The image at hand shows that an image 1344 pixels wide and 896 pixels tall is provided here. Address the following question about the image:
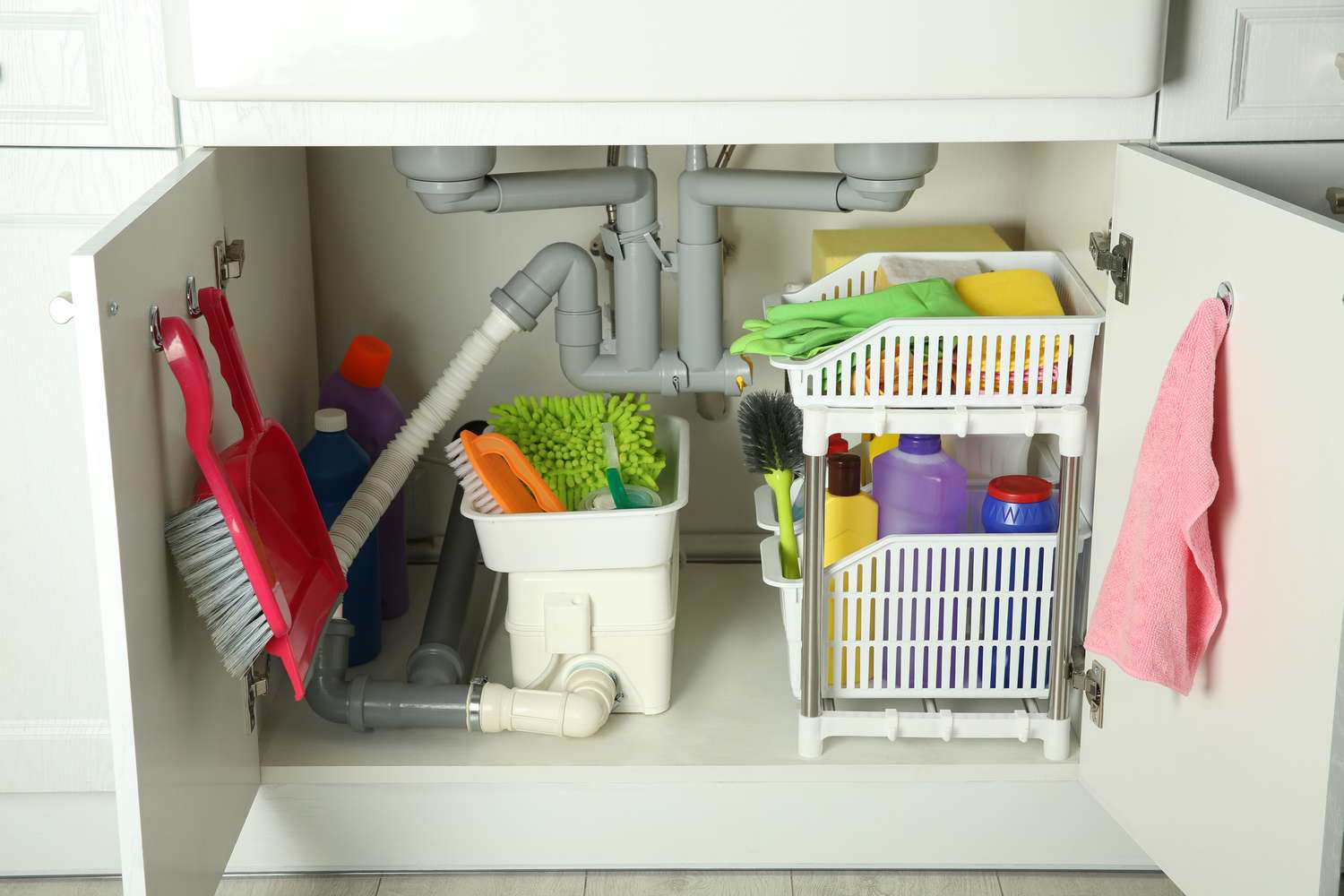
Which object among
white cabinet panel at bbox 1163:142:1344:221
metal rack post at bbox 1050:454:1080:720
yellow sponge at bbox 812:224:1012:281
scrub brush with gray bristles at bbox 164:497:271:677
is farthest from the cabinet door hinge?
scrub brush with gray bristles at bbox 164:497:271:677

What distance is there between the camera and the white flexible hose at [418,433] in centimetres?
125

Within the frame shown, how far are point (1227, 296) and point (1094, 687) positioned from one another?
0.41 m

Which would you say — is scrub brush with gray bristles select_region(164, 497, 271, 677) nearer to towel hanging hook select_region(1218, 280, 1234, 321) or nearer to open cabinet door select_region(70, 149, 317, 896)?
open cabinet door select_region(70, 149, 317, 896)

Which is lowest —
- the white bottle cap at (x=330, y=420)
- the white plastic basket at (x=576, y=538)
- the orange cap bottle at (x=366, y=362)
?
the white plastic basket at (x=576, y=538)

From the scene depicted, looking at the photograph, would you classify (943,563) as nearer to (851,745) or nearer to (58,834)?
(851,745)

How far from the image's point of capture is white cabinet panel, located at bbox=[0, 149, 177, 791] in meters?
1.06

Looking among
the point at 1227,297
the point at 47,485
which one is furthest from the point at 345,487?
the point at 1227,297

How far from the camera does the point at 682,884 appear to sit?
122 cm

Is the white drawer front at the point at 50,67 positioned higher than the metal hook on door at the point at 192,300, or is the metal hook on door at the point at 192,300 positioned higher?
the white drawer front at the point at 50,67

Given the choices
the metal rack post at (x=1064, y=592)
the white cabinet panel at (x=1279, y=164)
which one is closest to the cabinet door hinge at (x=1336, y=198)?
the white cabinet panel at (x=1279, y=164)

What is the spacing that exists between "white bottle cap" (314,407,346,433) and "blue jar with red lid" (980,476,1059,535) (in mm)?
634

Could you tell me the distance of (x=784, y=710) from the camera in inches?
50.8

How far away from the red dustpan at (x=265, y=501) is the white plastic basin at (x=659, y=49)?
0.62 ft

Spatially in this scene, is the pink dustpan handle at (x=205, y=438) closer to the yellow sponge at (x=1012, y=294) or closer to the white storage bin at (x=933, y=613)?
the white storage bin at (x=933, y=613)
